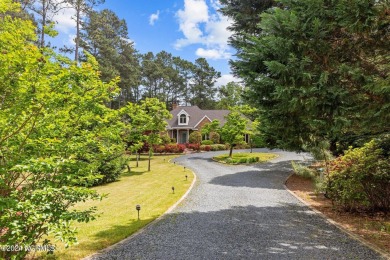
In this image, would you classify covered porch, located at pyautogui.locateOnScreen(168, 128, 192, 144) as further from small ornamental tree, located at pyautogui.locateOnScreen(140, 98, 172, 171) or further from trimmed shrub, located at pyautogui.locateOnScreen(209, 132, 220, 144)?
small ornamental tree, located at pyautogui.locateOnScreen(140, 98, 172, 171)

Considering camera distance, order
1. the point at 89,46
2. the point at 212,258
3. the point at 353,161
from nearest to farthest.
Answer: the point at 212,258 < the point at 353,161 < the point at 89,46

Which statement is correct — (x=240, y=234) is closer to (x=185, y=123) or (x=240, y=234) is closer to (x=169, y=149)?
(x=169, y=149)

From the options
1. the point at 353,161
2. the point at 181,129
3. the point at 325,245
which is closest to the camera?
the point at 325,245

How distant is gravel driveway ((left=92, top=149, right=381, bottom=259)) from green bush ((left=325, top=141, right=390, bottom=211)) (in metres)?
1.28

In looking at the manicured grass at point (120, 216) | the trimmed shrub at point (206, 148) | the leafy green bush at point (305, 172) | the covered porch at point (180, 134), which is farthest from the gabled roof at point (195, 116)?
the manicured grass at point (120, 216)

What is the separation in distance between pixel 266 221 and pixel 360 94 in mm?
4492

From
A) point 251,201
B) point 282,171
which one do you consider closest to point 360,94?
point 251,201

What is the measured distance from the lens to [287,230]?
23.0ft

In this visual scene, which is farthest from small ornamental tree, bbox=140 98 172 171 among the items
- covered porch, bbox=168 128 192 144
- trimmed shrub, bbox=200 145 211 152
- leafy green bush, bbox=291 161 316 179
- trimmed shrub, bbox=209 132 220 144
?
covered porch, bbox=168 128 192 144

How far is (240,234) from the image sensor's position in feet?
21.8

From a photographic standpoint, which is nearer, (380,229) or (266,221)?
(380,229)

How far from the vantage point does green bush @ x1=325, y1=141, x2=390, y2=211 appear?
7898 millimetres

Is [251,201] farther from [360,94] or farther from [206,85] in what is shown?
[206,85]

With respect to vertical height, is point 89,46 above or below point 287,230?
above
